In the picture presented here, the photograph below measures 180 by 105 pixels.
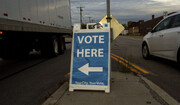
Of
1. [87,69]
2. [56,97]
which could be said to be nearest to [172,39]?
[87,69]

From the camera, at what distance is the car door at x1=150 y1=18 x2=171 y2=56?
7113 millimetres

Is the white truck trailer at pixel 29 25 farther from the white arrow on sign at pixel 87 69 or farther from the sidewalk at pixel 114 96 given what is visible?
the sidewalk at pixel 114 96

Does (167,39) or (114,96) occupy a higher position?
(167,39)

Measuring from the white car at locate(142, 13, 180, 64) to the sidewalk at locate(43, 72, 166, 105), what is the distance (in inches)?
86.6

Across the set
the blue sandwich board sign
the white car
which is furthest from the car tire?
the blue sandwich board sign

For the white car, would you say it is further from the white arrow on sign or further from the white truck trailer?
the white truck trailer

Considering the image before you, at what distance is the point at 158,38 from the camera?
7.39 metres

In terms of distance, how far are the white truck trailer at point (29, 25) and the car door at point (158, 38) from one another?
5009mm

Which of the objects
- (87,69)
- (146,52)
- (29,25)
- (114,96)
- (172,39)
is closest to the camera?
(114,96)

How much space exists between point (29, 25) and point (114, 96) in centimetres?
494

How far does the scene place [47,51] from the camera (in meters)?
10.8

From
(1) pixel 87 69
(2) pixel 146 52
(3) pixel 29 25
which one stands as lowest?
(1) pixel 87 69

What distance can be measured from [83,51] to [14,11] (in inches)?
128

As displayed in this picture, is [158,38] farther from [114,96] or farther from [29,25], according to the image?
[29,25]
